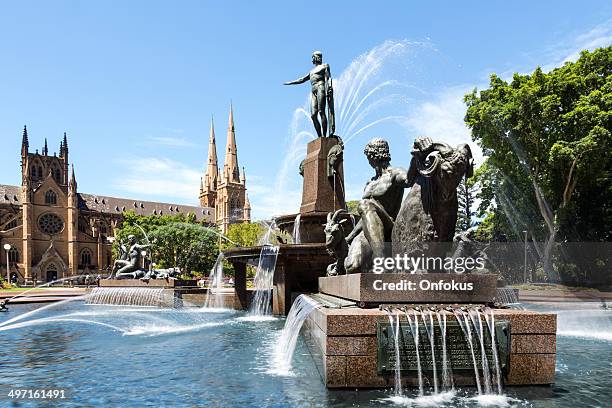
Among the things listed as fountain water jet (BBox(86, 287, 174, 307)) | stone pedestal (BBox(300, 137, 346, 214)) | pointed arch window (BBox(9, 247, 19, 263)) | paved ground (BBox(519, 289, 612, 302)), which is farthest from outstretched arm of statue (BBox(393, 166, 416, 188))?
pointed arch window (BBox(9, 247, 19, 263))

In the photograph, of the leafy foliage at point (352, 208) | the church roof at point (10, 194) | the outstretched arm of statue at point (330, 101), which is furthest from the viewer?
the church roof at point (10, 194)

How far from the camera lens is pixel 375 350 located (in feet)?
20.6

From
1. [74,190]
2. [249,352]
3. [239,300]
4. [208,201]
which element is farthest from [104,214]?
[249,352]

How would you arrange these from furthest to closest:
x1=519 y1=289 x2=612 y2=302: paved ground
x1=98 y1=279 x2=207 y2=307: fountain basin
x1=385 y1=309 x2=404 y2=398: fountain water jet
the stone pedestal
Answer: x1=519 y1=289 x2=612 y2=302: paved ground < x1=98 y1=279 x2=207 y2=307: fountain basin < the stone pedestal < x1=385 y1=309 x2=404 y2=398: fountain water jet

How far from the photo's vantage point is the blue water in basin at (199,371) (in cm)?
607

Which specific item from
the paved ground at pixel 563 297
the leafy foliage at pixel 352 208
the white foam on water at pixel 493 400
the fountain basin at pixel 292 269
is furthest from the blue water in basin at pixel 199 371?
the paved ground at pixel 563 297

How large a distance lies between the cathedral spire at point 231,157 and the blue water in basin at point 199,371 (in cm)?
14187

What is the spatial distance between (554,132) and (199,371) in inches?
1314

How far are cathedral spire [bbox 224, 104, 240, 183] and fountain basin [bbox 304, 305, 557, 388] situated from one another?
485 feet

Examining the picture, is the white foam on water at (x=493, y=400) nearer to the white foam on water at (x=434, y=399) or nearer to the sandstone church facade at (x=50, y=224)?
the white foam on water at (x=434, y=399)

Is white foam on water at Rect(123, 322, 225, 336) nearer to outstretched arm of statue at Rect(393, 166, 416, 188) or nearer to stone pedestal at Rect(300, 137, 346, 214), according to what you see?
stone pedestal at Rect(300, 137, 346, 214)

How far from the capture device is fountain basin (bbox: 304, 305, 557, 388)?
6246 mm

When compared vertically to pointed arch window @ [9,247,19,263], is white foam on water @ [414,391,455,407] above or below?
above

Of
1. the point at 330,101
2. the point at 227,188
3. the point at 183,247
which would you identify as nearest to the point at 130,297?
the point at 330,101
